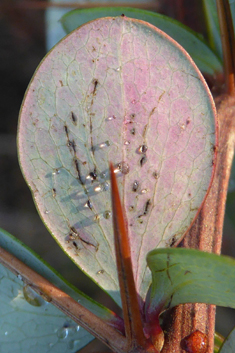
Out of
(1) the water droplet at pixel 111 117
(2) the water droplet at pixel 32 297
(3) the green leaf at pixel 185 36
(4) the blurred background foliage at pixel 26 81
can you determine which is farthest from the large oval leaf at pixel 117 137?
(4) the blurred background foliage at pixel 26 81

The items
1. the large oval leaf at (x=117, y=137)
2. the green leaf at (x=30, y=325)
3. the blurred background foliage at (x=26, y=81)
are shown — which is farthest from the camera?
the blurred background foliage at (x=26, y=81)

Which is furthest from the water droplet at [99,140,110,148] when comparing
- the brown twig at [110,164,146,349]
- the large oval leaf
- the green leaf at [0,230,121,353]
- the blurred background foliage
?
the blurred background foliage

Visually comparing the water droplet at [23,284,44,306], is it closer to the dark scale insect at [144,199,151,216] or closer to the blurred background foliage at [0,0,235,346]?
the dark scale insect at [144,199,151,216]

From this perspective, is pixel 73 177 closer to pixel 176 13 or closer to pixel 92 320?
pixel 92 320

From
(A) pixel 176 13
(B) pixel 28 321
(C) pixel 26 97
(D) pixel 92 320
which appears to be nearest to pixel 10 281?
(B) pixel 28 321

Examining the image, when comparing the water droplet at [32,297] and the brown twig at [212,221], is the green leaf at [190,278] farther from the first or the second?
the water droplet at [32,297]

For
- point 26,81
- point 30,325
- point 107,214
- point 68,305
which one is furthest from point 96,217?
point 26,81

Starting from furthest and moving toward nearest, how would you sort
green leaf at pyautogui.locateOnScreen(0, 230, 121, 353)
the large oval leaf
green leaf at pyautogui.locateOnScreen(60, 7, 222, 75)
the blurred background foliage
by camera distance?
the blurred background foliage → green leaf at pyautogui.locateOnScreen(60, 7, 222, 75) → green leaf at pyautogui.locateOnScreen(0, 230, 121, 353) → the large oval leaf
